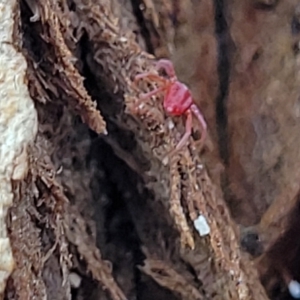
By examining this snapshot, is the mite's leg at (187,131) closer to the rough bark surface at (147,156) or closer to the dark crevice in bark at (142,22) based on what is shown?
the rough bark surface at (147,156)

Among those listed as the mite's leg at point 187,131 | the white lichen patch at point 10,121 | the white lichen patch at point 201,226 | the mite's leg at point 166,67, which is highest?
the white lichen patch at point 10,121

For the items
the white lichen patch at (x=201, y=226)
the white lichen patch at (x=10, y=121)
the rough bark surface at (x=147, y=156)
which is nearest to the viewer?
the white lichen patch at (x=10, y=121)

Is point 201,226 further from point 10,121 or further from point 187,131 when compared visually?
point 10,121

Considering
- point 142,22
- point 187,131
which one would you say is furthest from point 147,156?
point 142,22

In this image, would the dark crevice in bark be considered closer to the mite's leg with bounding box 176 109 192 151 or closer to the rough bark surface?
the rough bark surface

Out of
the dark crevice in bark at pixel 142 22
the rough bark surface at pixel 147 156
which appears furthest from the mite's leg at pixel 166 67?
the dark crevice in bark at pixel 142 22

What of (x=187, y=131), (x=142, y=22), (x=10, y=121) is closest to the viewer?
(x=10, y=121)

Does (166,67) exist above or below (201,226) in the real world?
above
